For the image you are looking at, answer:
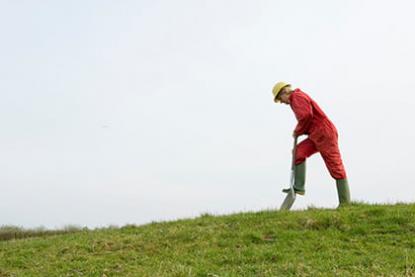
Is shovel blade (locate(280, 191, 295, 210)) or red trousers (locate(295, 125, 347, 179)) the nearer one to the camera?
red trousers (locate(295, 125, 347, 179))

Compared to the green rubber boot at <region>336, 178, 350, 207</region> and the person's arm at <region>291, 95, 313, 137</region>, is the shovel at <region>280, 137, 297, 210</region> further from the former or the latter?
the green rubber boot at <region>336, 178, 350, 207</region>

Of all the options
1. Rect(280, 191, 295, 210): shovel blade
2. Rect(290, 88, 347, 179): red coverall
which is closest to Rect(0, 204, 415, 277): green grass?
Rect(280, 191, 295, 210): shovel blade

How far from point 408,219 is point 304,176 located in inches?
88.1

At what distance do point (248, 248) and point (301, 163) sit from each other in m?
3.07

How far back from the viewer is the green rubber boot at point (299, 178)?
1098 cm

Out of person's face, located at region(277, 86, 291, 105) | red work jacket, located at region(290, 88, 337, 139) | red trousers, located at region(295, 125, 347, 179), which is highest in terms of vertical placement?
person's face, located at region(277, 86, 291, 105)

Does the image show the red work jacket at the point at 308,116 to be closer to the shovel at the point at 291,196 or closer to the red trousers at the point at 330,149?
the red trousers at the point at 330,149

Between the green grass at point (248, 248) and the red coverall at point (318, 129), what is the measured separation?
808mm

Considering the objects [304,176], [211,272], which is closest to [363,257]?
[211,272]

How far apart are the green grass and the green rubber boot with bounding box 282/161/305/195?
24.8 inches

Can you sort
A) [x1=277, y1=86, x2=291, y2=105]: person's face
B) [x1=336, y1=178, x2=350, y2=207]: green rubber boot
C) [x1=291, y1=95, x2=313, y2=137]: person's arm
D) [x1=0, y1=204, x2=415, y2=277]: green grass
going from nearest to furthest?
[x1=0, y1=204, x2=415, y2=277]: green grass < [x1=291, y1=95, x2=313, y2=137]: person's arm < [x1=336, y1=178, x2=350, y2=207]: green rubber boot < [x1=277, y1=86, x2=291, y2=105]: person's face

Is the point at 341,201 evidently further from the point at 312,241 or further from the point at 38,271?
the point at 38,271

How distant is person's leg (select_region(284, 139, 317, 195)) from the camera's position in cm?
1098

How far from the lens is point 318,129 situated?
10.8 meters
